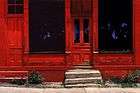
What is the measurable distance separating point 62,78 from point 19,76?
1.79m

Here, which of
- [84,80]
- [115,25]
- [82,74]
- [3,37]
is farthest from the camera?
[115,25]

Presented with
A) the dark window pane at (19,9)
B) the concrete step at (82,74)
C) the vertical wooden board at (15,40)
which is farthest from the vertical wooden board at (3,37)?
the concrete step at (82,74)

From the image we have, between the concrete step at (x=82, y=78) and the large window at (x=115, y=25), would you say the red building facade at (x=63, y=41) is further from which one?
the concrete step at (x=82, y=78)

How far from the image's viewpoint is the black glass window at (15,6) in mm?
21891

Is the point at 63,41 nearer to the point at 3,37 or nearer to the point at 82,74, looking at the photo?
the point at 82,74

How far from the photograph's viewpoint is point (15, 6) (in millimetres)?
21906

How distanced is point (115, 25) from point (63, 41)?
2.30 meters

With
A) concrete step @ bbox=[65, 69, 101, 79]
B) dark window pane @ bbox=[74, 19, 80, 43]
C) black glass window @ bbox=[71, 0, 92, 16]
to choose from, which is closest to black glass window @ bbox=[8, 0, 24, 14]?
black glass window @ bbox=[71, 0, 92, 16]

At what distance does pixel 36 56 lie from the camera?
22.0 m

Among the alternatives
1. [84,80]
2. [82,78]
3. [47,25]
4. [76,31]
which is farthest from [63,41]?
[84,80]

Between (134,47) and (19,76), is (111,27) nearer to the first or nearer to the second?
(134,47)

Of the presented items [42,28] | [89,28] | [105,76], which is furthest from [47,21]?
[105,76]

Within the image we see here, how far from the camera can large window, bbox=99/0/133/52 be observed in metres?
22.0

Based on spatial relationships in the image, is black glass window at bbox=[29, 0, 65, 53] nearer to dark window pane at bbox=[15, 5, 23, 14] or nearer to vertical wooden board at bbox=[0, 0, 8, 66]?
dark window pane at bbox=[15, 5, 23, 14]
